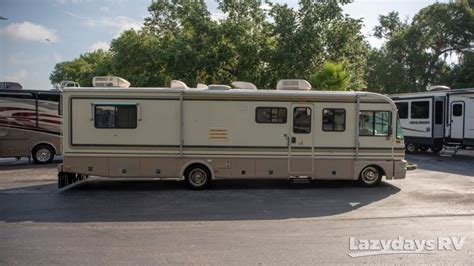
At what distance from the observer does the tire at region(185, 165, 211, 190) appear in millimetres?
11609

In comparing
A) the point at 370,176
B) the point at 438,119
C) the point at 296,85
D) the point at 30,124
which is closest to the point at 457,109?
the point at 438,119

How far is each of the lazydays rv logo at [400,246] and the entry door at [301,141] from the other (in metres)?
4.79

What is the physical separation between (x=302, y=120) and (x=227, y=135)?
2066 mm

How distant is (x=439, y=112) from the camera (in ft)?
68.5

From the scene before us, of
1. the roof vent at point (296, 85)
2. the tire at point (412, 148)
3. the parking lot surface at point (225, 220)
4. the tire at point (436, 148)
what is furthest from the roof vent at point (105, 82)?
the tire at point (412, 148)

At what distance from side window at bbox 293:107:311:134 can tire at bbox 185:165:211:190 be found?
2.64m

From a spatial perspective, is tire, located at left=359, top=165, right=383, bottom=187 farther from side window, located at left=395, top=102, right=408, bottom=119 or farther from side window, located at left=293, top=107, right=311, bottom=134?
side window, located at left=395, top=102, right=408, bottom=119

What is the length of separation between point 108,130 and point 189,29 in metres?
16.4

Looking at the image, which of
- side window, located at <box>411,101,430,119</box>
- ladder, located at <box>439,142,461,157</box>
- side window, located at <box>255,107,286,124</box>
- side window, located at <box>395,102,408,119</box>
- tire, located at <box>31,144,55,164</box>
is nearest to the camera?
side window, located at <box>255,107,286,124</box>

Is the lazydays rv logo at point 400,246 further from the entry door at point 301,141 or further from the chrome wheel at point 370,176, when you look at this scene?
the chrome wheel at point 370,176

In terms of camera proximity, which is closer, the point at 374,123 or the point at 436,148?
the point at 374,123

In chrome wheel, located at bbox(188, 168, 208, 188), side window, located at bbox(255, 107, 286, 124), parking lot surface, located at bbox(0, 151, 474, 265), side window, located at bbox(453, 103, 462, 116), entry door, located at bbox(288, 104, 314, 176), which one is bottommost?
parking lot surface, located at bbox(0, 151, 474, 265)

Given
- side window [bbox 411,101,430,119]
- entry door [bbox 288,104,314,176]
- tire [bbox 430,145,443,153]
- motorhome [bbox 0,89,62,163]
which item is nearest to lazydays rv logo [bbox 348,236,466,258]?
entry door [bbox 288,104,314,176]

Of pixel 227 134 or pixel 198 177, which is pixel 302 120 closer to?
pixel 227 134
